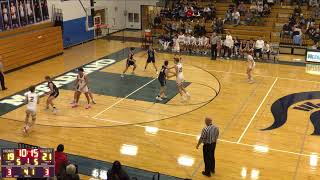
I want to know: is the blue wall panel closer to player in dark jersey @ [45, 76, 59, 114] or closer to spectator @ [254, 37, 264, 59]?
spectator @ [254, 37, 264, 59]

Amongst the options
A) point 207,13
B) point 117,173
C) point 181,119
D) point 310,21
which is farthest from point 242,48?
point 117,173

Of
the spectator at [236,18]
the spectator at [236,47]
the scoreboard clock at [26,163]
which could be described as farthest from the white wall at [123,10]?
the scoreboard clock at [26,163]

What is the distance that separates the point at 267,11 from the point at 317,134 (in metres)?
16.8

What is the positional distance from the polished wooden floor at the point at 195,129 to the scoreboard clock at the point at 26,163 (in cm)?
377

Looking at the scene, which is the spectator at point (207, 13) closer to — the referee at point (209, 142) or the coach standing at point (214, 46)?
the coach standing at point (214, 46)

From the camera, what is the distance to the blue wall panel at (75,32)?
28.7 metres

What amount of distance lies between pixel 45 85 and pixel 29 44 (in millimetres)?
4892

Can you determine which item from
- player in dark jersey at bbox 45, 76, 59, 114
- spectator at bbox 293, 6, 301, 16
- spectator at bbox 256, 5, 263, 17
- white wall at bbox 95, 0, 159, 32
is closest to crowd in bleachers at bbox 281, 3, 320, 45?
spectator at bbox 293, 6, 301, 16

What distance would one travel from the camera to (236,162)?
40.6ft

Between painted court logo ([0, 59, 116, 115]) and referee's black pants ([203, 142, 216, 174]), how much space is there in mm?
8705

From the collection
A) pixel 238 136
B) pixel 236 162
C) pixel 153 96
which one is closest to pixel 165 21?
pixel 153 96

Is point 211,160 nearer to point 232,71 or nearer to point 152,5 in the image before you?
point 232,71

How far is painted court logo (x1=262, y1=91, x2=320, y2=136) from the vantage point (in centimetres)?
1529

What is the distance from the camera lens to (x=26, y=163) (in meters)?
8.76
